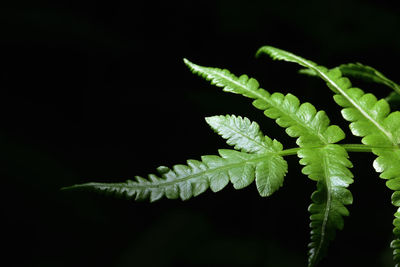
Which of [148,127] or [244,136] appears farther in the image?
[148,127]

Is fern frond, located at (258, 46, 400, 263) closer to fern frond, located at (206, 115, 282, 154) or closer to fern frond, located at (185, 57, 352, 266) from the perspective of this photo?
fern frond, located at (185, 57, 352, 266)

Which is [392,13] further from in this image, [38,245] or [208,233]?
[38,245]

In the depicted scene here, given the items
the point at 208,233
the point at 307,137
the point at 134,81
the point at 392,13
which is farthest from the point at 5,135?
the point at 392,13

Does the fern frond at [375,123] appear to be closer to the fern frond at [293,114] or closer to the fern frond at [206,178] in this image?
the fern frond at [293,114]

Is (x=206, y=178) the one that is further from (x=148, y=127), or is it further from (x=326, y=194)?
(x=148, y=127)

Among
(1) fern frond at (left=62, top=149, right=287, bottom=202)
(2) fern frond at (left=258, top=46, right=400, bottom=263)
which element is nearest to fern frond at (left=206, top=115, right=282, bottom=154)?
(1) fern frond at (left=62, top=149, right=287, bottom=202)

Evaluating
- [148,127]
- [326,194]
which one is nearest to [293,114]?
[326,194]
